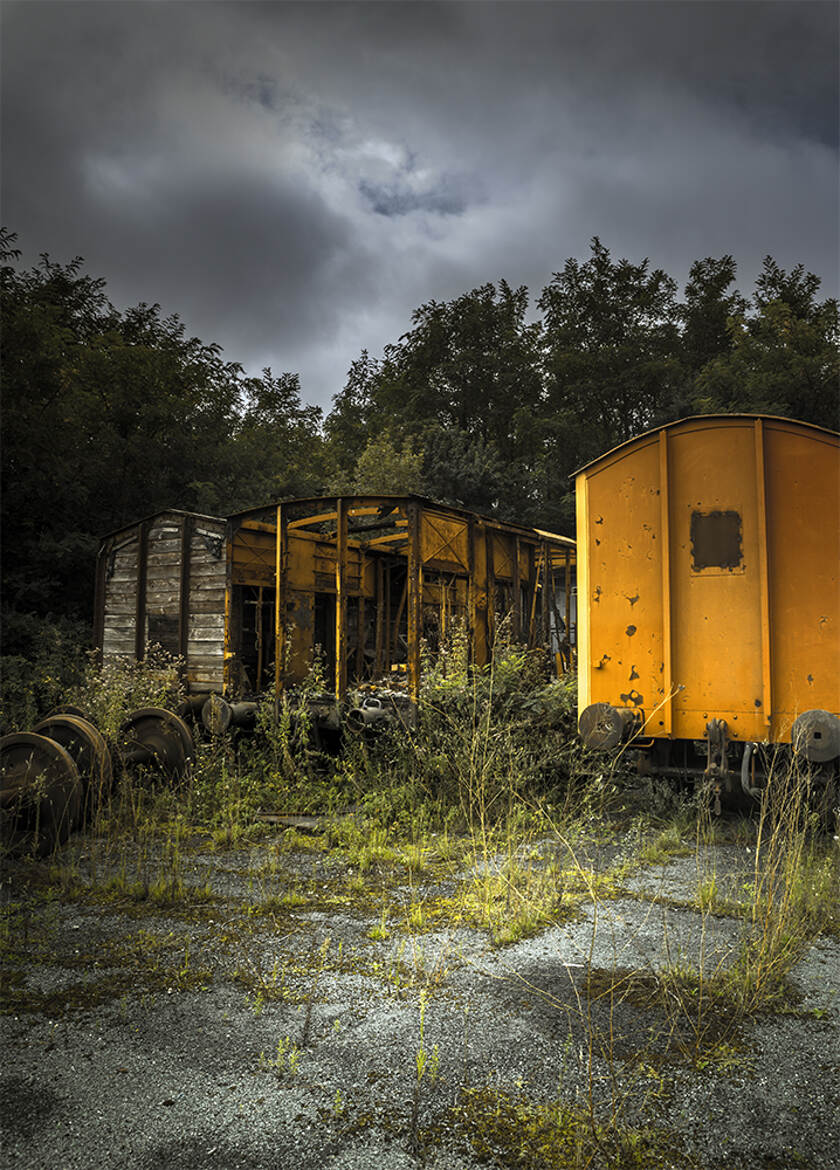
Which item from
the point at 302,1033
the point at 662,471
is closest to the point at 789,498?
the point at 662,471

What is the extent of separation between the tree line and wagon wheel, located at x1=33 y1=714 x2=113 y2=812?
811 cm

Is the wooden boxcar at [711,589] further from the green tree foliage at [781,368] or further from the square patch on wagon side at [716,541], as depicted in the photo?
the green tree foliage at [781,368]

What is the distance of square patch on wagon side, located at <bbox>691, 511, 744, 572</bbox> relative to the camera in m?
5.75

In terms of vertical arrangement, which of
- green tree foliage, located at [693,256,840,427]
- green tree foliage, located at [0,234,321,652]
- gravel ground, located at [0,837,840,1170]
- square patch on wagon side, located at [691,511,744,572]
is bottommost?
gravel ground, located at [0,837,840,1170]

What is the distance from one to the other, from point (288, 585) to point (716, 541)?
Result: 237 inches

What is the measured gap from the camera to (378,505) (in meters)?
8.68

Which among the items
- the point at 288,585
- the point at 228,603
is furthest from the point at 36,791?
the point at 288,585

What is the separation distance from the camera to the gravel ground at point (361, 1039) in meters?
2.21

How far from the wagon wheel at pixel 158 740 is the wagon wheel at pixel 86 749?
0.80m

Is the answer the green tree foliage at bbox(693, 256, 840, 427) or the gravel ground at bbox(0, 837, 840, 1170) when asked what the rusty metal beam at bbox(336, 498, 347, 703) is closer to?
the gravel ground at bbox(0, 837, 840, 1170)

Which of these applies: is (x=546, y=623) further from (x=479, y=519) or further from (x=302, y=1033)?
(x=302, y=1033)

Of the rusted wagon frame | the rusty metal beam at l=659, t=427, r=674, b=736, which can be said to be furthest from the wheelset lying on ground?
the rusty metal beam at l=659, t=427, r=674, b=736

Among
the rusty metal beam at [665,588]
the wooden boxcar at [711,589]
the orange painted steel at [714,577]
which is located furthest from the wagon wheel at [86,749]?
the rusty metal beam at [665,588]

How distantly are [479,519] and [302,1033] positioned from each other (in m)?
8.18
